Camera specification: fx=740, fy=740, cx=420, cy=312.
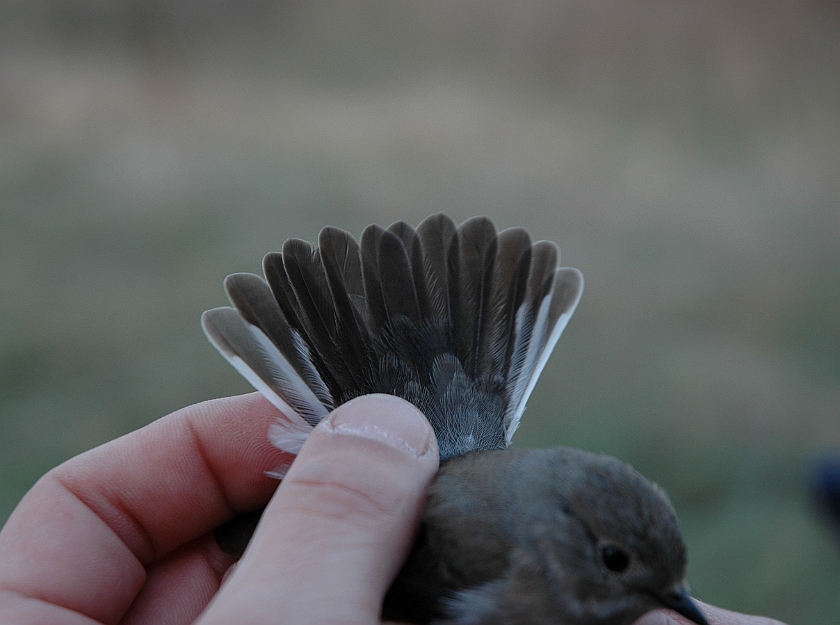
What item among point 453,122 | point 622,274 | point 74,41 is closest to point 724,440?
point 622,274

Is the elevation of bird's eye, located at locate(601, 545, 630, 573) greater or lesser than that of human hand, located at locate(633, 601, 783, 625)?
greater

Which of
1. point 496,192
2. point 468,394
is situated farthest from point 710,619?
point 496,192

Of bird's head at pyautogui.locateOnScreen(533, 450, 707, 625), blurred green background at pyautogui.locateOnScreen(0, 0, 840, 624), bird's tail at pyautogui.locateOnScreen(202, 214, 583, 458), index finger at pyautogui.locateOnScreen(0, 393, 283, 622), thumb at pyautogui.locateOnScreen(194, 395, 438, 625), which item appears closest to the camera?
thumb at pyautogui.locateOnScreen(194, 395, 438, 625)

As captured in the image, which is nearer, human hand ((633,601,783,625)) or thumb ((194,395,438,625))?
thumb ((194,395,438,625))

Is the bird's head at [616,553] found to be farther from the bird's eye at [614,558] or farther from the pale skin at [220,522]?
the pale skin at [220,522]

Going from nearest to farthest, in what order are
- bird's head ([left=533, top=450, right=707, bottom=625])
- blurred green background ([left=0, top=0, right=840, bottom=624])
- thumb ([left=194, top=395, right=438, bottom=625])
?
thumb ([left=194, top=395, right=438, bottom=625]) < bird's head ([left=533, top=450, right=707, bottom=625]) < blurred green background ([left=0, top=0, right=840, bottom=624])

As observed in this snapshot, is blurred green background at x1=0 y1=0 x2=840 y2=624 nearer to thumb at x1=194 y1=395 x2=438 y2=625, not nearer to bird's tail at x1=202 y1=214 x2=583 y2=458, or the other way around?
bird's tail at x1=202 y1=214 x2=583 y2=458

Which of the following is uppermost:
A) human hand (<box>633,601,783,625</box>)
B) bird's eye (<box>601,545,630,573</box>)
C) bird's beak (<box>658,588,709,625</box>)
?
bird's eye (<box>601,545,630,573</box>)

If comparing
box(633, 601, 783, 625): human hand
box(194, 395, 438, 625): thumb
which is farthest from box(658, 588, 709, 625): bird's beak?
box(194, 395, 438, 625): thumb
